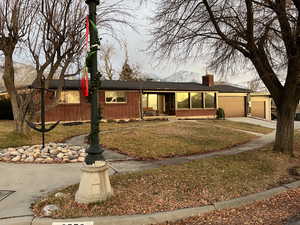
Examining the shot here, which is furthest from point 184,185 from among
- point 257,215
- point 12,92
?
point 12,92

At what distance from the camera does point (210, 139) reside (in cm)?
→ 1143

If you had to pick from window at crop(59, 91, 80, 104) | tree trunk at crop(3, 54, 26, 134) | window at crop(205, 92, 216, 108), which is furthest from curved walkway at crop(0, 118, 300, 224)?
window at crop(205, 92, 216, 108)

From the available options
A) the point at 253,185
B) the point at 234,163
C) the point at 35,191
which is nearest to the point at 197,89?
the point at 234,163

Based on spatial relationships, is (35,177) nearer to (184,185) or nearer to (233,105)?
(184,185)

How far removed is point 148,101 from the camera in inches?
954

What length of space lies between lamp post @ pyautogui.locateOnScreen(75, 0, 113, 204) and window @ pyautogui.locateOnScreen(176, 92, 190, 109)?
60.1 ft

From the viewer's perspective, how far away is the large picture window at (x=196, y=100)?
22.7 meters

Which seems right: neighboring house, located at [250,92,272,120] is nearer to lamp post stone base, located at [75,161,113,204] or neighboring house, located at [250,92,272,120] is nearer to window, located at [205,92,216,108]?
window, located at [205,92,216,108]

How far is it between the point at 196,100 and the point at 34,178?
18.9m

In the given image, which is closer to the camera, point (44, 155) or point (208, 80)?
point (44, 155)

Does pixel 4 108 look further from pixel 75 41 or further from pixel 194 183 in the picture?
pixel 194 183

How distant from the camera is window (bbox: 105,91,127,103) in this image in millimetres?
18755

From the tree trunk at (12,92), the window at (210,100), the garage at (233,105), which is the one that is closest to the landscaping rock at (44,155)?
the tree trunk at (12,92)

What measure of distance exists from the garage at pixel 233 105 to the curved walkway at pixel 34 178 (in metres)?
19.1
